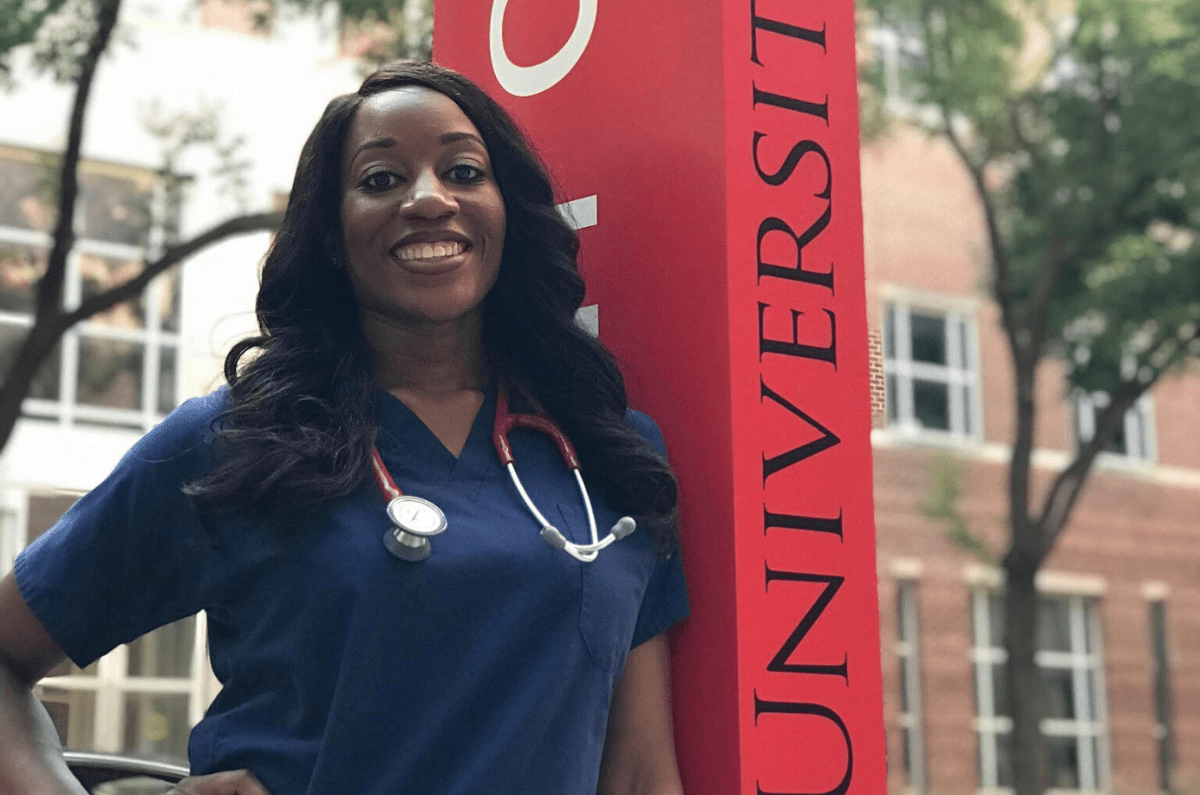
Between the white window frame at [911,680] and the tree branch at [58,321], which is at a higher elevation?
the tree branch at [58,321]

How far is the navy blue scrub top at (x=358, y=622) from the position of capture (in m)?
1.82

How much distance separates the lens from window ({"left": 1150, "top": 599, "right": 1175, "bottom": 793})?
1852cm

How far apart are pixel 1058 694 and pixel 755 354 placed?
16828 mm

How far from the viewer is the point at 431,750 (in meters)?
1.82

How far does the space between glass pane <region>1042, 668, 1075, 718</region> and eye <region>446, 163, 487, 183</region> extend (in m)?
16.9

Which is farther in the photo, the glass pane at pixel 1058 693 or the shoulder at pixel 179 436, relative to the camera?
the glass pane at pixel 1058 693

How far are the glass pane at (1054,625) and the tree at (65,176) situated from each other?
471 inches

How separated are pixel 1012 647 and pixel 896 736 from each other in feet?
16.2

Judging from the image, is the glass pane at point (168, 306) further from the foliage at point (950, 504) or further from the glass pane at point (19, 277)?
the foliage at point (950, 504)

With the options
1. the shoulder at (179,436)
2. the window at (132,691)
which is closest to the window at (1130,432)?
the window at (132,691)

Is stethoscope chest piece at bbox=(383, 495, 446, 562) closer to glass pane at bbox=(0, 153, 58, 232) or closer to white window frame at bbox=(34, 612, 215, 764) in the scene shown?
white window frame at bbox=(34, 612, 215, 764)

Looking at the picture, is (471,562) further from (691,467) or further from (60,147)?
(60,147)

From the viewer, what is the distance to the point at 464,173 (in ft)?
6.80

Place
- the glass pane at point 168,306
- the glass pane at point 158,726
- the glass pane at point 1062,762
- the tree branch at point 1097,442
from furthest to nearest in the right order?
the glass pane at point 1062,762, the glass pane at point 168,306, the tree branch at point 1097,442, the glass pane at point 158,726
